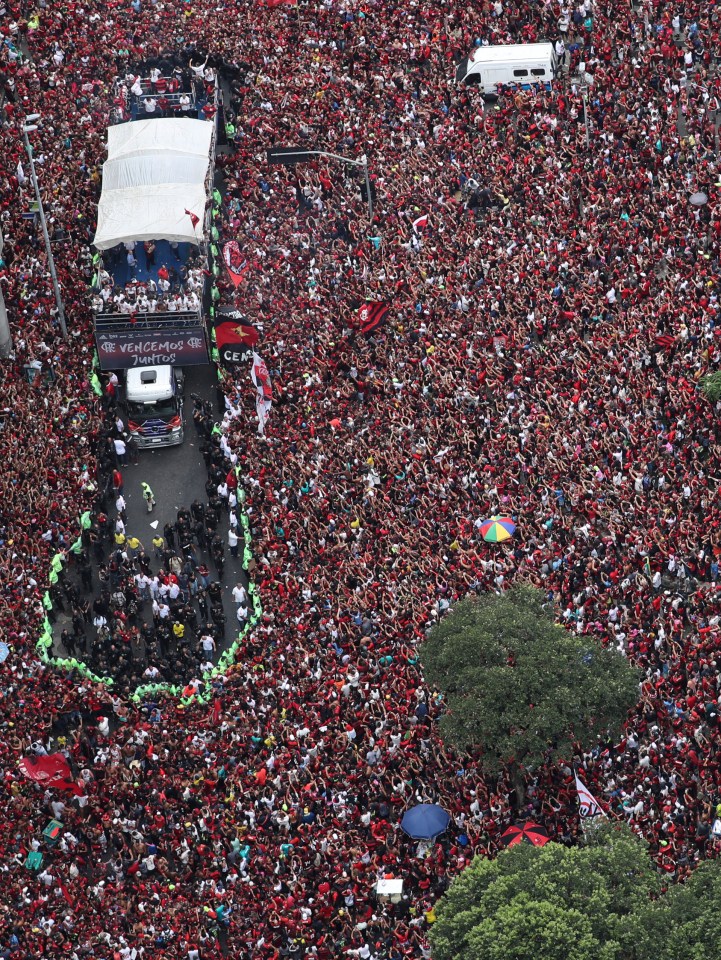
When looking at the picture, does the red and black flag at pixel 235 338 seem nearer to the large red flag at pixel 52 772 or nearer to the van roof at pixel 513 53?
the van roof at pixel 513 53

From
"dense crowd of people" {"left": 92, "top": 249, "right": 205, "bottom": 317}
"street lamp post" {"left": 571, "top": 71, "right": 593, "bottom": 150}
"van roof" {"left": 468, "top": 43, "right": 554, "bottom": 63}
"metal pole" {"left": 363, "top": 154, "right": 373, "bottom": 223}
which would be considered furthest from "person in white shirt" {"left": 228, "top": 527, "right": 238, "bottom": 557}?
"van roof" {"left": 468, "top": 43, "right": 554, "bottom": 63}

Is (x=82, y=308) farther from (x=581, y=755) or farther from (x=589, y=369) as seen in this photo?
(x=581, y=755)

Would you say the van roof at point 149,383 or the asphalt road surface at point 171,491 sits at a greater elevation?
the van roof at point 149,383

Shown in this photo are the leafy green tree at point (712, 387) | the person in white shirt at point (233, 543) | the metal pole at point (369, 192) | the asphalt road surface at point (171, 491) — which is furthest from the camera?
the metal pole at point (369, 192)

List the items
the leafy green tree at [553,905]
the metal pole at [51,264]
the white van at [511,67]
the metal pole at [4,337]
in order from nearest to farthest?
the leafy green tree at [553,905]
the metal pole at [4,337]
the metal pole at [51,264]
the white van at [511,67]

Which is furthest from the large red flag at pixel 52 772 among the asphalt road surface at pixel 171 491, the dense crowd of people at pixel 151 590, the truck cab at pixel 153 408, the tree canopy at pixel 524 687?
the truck cab at pixel 153 408

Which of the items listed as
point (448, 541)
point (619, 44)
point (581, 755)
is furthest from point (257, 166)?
point (581, 755)
